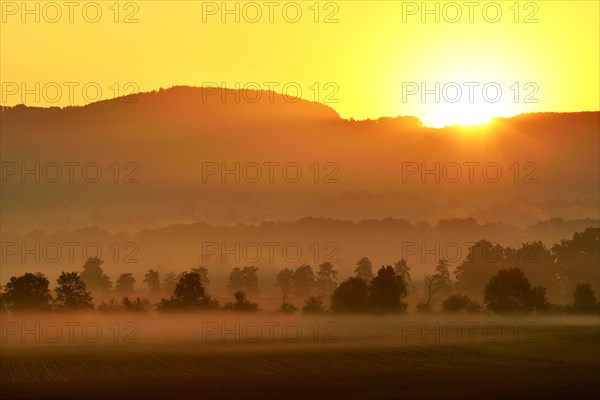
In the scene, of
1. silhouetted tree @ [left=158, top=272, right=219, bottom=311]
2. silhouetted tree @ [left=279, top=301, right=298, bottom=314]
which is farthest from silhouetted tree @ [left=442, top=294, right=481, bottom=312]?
silhouetted tree @ [left=158, top=272, right=219, bottom=311]

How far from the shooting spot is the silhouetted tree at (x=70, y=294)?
15475 centimetres

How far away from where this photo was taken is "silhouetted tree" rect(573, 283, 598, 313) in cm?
16150

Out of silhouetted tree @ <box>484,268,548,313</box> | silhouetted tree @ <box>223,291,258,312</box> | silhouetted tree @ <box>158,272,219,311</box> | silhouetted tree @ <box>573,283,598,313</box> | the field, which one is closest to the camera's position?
the field

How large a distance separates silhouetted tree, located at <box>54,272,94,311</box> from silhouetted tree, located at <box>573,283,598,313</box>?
6670 centimetres

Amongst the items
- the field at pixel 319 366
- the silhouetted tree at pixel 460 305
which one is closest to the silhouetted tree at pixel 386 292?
the silhouetted tree at pixel 460 305

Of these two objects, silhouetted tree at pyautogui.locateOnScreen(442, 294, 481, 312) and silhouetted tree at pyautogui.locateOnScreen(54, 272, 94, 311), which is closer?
silhouetted tree at pyautogui.locateOnScreen(54, 272, 94, 311)

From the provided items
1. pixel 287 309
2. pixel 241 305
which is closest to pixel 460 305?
pixel 287 309

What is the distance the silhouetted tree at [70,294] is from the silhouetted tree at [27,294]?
2.34 metres

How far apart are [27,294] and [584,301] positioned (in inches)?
2973

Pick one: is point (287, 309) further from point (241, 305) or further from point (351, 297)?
point (351, 297)

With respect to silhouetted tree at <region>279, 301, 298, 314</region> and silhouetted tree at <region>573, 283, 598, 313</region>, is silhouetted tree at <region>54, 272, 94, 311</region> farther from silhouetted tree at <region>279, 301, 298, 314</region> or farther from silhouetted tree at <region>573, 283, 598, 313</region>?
silhouetted tree at <region>573, 283, 598, 313</region>

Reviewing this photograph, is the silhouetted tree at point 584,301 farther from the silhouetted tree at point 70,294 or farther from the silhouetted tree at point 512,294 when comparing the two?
the silhouetted tree at point 70,294

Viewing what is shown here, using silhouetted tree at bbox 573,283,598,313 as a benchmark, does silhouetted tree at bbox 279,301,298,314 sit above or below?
below

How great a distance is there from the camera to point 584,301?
16388 cm
